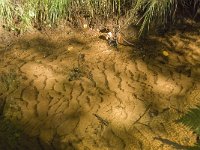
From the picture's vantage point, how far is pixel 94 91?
401 centimetres

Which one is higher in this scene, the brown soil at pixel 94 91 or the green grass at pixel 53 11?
the green grass at pixel 53 11

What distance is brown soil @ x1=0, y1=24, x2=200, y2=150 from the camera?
3.46 metres

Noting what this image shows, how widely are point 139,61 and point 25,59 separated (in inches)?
55.5

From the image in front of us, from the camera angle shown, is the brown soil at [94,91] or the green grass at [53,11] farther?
the green grass at [53,11]

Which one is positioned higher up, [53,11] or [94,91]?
[53,11]

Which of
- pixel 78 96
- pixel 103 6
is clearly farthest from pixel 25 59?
pixel 103 6

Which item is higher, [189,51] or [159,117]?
[189,51]

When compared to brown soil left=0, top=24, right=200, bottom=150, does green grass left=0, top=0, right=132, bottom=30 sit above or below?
above

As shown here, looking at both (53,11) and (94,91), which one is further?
(53,11)

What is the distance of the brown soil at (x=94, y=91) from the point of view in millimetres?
3465

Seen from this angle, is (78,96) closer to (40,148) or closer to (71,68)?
(71,68)

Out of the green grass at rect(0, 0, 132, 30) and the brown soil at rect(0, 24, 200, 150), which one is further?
the green grass at rect(0, 0, 132, 30)

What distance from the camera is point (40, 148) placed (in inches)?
132

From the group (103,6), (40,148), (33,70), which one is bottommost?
(40,148)
